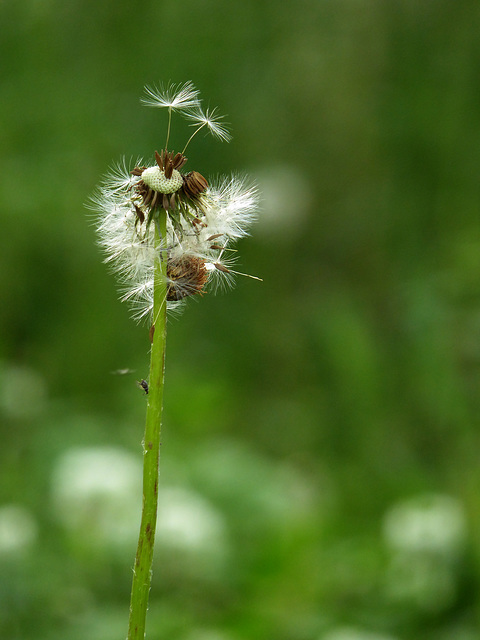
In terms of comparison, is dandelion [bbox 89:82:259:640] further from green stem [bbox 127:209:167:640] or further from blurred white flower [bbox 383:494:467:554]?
blurred white flower [bbox 383:494:467:554]

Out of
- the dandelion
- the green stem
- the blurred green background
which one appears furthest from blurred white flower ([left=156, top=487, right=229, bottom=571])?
the green stem

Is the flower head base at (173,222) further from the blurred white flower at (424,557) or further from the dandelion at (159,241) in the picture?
the blurred white flower at (424,557)

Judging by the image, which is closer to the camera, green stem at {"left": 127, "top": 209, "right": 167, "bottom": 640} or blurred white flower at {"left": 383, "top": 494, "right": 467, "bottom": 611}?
green stem at {"left": 127, "top": 209, "right": 167, "bottom": 640}

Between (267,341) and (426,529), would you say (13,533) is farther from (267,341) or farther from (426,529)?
(267,341)

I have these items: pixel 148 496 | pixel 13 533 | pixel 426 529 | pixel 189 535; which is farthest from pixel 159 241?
pixel 426 529

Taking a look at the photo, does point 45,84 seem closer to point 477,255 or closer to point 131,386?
point 131,386

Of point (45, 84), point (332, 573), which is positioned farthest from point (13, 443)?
point (45, 84)

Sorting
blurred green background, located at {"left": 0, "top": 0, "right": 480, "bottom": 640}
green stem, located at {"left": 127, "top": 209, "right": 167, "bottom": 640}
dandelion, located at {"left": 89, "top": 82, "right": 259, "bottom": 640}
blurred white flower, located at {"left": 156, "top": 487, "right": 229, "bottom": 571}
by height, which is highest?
blurred green background, located at {"left": 0, "top": 0, "right": 480, "bottom": 640}
